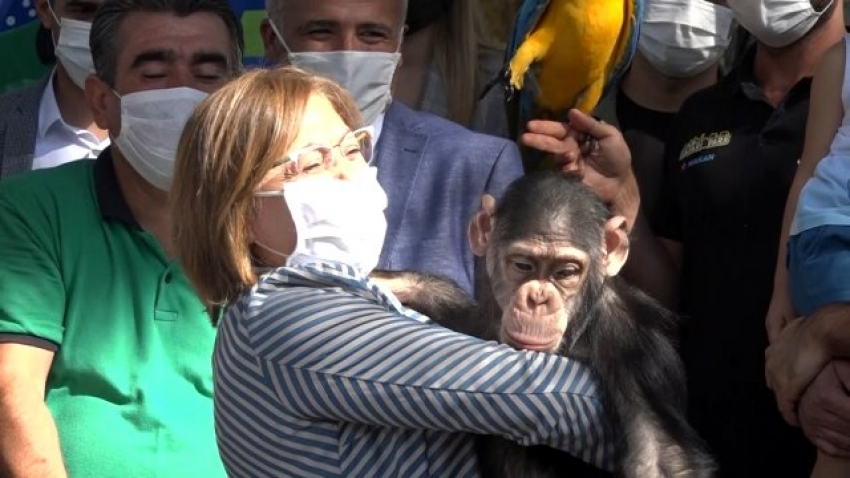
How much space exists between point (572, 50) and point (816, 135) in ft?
3.49

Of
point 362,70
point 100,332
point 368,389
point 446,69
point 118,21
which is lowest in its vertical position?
point 100,332

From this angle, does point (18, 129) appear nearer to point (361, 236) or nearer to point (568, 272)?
point (361, 236)

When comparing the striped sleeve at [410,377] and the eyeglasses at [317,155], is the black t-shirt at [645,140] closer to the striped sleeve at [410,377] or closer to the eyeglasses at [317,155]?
the eyeglasses at [317,155]

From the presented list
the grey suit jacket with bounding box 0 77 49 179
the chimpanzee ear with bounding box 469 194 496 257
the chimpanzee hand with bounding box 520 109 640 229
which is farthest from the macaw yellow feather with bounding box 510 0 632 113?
the grey suit jacket with bounding box 0 77 49 179

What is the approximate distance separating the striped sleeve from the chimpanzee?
0.12m

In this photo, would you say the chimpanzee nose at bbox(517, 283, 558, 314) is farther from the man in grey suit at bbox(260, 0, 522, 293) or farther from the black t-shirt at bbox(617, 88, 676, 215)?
the black t-shirt at bbox(617, 88, 676, 215)

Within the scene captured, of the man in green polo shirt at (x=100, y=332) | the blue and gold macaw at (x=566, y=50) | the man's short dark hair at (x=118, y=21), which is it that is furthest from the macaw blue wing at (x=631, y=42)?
the man in green polo shirt at (x=100, y=332)

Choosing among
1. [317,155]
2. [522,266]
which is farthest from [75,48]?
[522,266]

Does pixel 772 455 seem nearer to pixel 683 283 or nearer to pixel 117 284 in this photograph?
pixel 683 283

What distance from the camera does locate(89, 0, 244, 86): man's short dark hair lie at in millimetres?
3984

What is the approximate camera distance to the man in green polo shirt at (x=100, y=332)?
3408mm

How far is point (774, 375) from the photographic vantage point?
9.53 ft

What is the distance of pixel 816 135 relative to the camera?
3.17 metres

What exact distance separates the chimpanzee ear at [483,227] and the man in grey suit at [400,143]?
0.45 metres
